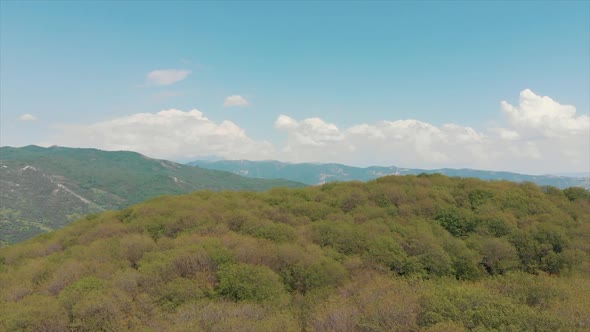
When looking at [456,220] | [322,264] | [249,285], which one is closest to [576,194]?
[456,220]

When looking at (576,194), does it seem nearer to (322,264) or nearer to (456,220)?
(456,220)

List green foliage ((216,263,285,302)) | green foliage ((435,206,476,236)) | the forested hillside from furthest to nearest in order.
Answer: green foliage ((435,206,476,236))
green foliage ((216,263,285,302))
the forested hillside

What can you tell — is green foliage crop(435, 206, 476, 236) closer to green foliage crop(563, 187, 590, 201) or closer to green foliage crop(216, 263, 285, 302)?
green foliage crop(563, 187, 590, 201)

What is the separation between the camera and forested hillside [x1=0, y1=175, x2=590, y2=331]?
27.6 meters

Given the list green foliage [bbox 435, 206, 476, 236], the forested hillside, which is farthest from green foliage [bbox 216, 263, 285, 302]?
green foliage [bbox 435, 206, 476, 236]

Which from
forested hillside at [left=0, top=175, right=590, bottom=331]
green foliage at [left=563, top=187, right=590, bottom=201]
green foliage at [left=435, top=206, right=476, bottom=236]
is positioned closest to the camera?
forested hillside at [left=0, top=175, right=590, bottom=331]

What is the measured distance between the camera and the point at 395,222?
58.4 metres

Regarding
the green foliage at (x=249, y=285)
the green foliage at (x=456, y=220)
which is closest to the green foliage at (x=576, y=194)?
the green foliage at (x=456, y=220)

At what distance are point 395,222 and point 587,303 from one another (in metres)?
32.3

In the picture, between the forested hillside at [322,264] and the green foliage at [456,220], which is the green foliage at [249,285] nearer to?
the forested hillside at [322,264]

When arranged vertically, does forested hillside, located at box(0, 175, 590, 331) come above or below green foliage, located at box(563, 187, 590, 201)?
below

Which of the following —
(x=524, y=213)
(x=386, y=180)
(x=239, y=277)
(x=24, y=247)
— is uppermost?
(x=386, y=180)

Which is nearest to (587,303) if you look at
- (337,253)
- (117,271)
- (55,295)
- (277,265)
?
(337,253)

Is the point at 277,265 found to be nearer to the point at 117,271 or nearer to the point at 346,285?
the point at 346,285
